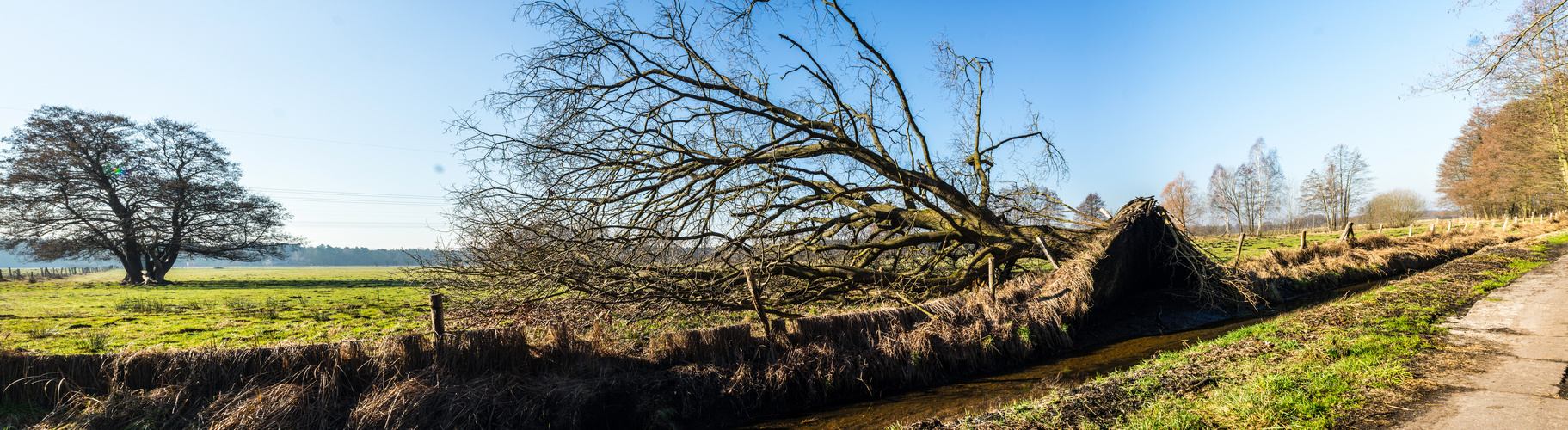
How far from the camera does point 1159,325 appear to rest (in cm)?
920

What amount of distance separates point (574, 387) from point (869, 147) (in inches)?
286

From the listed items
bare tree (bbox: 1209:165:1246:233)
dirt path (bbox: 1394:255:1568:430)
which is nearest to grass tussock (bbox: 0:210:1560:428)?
dirt path (bbox: 1394:255:1568:430)

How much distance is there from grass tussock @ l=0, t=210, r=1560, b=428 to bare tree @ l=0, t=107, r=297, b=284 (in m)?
31.2

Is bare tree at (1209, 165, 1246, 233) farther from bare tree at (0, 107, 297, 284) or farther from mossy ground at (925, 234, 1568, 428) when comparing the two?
bare tree at (0, 107, 297, 284)

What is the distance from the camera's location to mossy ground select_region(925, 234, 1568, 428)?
3.89 meters

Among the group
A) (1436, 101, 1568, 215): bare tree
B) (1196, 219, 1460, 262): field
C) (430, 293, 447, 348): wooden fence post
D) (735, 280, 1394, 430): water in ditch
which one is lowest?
(735, 280, 1394, 430): water in ditch

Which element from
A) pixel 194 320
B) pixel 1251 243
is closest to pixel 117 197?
pixel 194 320

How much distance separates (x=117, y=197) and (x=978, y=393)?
1522 inches

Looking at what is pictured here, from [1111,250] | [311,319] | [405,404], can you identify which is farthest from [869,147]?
[311,319]

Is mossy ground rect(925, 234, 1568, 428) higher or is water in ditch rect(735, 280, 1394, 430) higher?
mossy ground rect(925, 234, 1568, 428)

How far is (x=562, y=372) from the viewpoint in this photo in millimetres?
5977

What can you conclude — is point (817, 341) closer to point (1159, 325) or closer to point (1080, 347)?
point (1080, 347)

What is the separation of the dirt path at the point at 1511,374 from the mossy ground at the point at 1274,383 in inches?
8.4

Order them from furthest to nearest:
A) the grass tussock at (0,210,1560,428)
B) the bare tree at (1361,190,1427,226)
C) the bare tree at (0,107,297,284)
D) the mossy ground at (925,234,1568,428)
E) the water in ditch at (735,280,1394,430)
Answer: the bare tree at (1361,190,1427,226), the bare tree at (0,107,297,284), the water in ditch at (735,280,1394,430), the grass tussock at (0,210,1560,428), the mossy ground at (925,234,1568,428)
